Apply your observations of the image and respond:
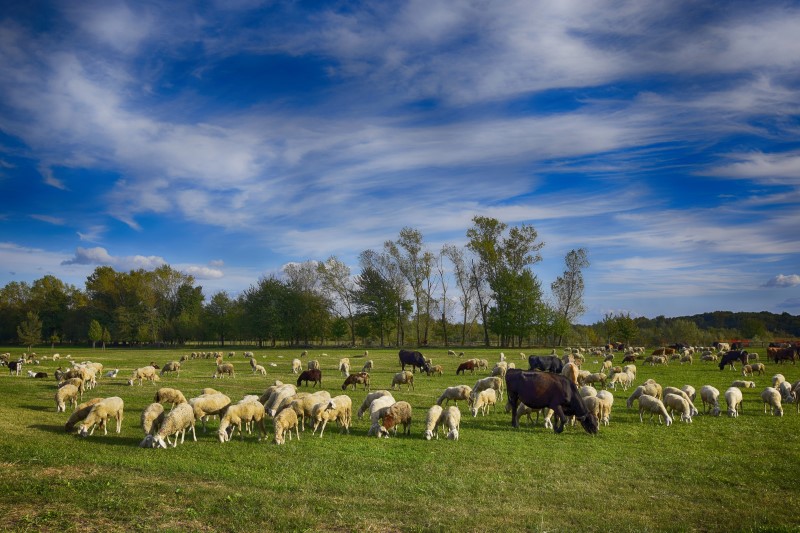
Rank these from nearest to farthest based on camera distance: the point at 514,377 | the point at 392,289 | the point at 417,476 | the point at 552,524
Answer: the point at 552,524 → the point at 417,476 → the point at 514,377 → the point at 392,289

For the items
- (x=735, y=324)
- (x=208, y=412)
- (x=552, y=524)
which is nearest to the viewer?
(x=552, y=524)

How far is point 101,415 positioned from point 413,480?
1093cm

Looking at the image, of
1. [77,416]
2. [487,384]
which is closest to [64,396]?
[77,416]

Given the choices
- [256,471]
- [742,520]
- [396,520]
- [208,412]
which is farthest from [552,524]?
[208,412]

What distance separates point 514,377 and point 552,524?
997cm

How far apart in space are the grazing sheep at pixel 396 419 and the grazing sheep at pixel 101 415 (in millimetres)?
8652

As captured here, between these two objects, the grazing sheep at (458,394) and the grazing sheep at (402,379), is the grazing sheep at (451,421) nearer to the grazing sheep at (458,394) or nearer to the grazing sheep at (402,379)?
the grazing sheep at (458,394)

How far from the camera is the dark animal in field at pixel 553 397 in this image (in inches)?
691

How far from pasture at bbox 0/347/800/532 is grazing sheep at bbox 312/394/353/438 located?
1.42ft

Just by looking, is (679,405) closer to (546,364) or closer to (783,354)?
(546,364)

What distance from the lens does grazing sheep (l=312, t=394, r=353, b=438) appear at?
16645 mm

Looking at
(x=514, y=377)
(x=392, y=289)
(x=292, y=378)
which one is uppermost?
(x=392, y=289)

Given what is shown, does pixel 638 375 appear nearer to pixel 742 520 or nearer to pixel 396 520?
pixel 742 520

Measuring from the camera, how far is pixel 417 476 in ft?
39.0
